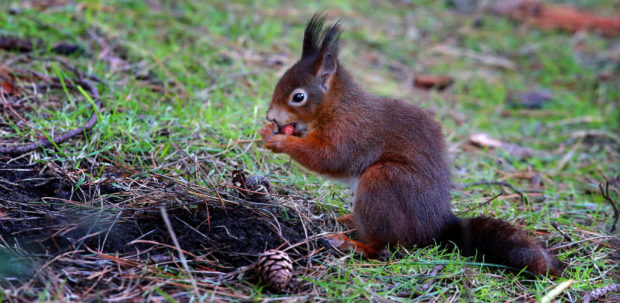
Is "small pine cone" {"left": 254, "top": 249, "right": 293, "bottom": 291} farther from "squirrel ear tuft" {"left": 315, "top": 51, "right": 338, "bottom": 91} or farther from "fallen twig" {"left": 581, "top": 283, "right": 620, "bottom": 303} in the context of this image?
"fallen twig" {"left": 581, "top": 283, "right": 620, "bottom": 303}

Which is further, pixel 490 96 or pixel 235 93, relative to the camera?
pixel 490 96

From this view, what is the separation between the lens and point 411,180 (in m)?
2.46

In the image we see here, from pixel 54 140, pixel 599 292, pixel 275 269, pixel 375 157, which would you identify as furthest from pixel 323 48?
pixel 599 292

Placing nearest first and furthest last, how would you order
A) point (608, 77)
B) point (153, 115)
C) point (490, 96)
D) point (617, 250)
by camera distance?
point (617, 250)
point (153, 115)
point (490, 96)
point (608, 77)

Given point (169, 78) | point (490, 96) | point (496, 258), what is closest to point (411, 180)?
point (496, 258)

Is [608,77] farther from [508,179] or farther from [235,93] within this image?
[235,93]

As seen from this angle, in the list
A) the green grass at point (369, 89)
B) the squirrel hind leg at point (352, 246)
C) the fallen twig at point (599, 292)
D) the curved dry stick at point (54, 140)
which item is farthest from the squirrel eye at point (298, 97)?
the fallen twig at point (599, 292)

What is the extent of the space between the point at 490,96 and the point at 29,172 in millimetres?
4422

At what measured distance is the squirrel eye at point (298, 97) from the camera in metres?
2.75

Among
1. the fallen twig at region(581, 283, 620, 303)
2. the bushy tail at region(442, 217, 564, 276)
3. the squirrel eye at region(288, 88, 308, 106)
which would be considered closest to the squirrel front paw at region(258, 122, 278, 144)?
the squirrel eye at region(288, 88, 308, 106)

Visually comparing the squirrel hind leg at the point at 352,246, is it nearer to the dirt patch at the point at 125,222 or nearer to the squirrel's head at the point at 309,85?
the dirt patch at the point at 125,222

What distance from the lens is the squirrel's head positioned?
2.75 meters

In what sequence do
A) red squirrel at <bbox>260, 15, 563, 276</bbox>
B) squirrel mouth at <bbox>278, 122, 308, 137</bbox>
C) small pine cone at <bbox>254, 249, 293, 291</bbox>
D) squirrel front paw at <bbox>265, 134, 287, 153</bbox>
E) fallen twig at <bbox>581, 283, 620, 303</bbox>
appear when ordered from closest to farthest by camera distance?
small pine cone at <bbox>254, 249, 293, 291</bbox>, fallen twig at <bbox>581, 283, 620, 303</bbox>, red squirrel at <bbox>260, 15, 563, 276</bbox>, squirrel front paw at <bbox>265, 134, 287, 153</bbox>, squirrel mouth at <bbox>278, 122, 308, 137</bbox>

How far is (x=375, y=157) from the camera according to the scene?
8.66ft
